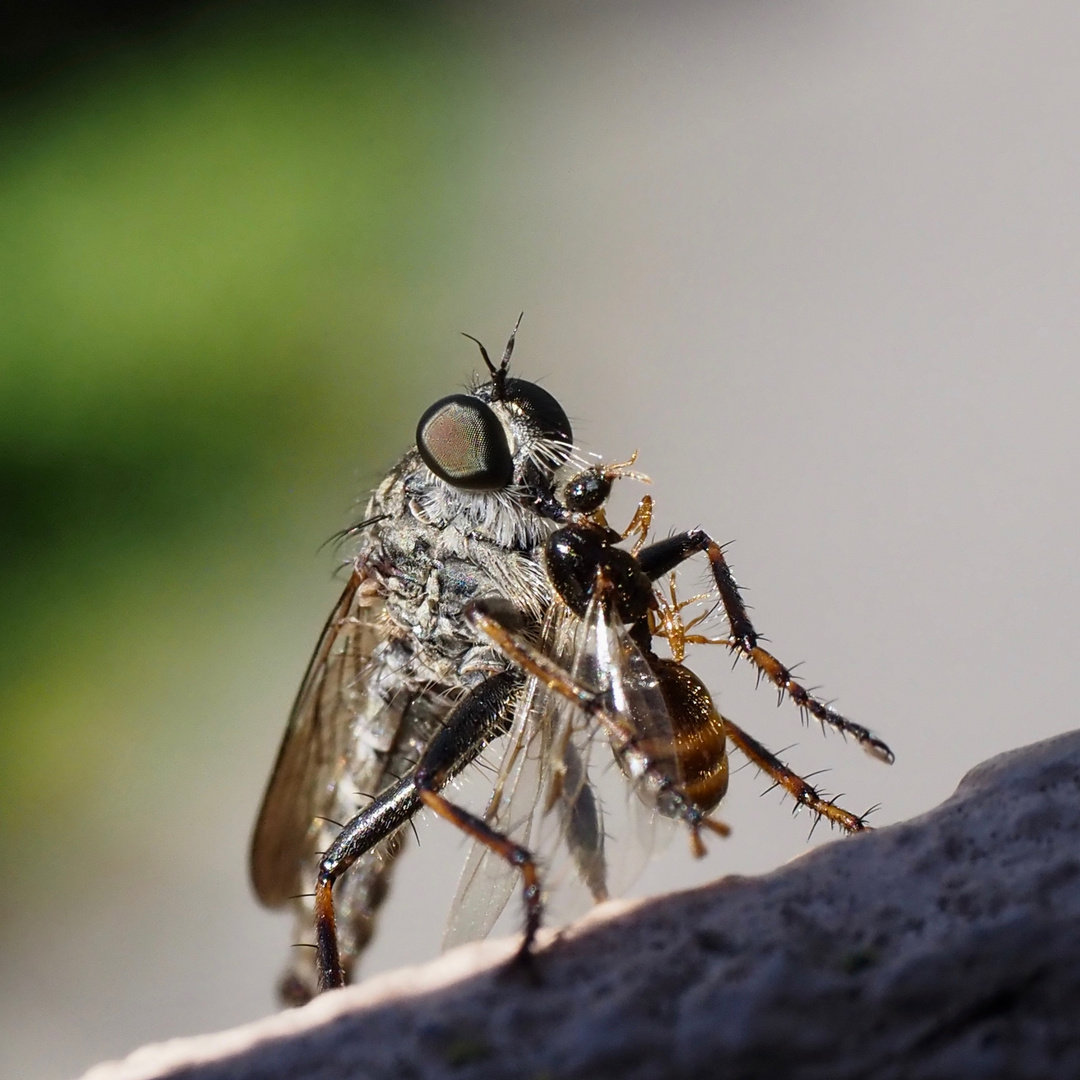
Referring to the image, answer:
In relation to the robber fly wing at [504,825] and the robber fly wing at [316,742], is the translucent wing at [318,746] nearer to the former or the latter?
the robber fly wing at [316,742]

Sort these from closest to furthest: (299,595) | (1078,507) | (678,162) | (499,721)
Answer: (499,721) < (1078,507) < (299,595) < (678,162)

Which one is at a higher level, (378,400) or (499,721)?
(378,400)

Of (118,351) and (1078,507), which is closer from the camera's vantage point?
(1078,507)

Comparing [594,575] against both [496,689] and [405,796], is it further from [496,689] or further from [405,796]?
[405,796]

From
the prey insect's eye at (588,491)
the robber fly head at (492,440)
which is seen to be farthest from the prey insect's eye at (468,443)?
the prey insect's eye at (588,491)

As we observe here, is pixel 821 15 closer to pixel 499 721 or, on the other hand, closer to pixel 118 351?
pixel 118 351

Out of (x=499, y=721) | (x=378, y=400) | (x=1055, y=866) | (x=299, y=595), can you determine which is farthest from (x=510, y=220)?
(x=1055, y=866)

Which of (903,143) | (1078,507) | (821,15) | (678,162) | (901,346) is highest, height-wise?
(821,15)

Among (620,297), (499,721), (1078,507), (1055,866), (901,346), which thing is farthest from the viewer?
(620,297)
